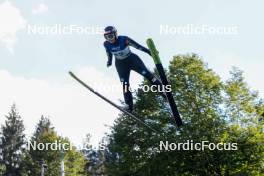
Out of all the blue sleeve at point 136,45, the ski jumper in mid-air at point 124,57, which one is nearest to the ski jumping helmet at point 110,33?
the ski jumper in mid-air at point 124,57

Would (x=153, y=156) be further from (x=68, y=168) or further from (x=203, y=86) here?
(x=68, y=168)

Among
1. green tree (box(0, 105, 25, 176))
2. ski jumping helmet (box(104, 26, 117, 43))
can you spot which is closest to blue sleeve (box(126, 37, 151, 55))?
ski jumping helmet (box(104, 26, 117, 43))

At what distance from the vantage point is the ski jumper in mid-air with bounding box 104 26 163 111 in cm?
994

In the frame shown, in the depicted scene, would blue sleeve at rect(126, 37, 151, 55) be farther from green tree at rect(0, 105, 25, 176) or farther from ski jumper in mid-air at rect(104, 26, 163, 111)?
green tree at rect(0, 105, 25, 176)

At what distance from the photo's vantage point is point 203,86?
90.6ft

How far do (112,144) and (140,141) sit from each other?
2.62 metres

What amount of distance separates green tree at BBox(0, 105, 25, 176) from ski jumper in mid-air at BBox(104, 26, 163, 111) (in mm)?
48027

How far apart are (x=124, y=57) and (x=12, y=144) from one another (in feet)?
167

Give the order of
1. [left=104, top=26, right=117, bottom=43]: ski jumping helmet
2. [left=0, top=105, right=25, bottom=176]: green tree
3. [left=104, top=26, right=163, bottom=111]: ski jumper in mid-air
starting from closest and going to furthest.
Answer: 1. [left=104, top=26, right=117, bottom=43]: ski jumping helmet
2. [left=104, top=26, right=163, bottom=111]: ski jumper in mid-air
3. [left=0, top=105, right=25, bottom=176]: green tree

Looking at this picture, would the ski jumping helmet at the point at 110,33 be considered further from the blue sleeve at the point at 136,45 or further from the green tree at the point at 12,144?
the green tree at the point at 12,144

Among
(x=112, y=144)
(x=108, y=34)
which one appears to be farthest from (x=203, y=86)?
(x=108, y=34)

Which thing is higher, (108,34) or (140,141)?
(108,34)

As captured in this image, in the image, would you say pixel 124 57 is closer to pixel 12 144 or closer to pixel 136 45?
pixel 136 45

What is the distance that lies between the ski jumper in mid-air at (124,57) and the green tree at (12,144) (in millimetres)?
48027
